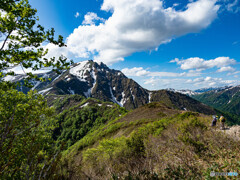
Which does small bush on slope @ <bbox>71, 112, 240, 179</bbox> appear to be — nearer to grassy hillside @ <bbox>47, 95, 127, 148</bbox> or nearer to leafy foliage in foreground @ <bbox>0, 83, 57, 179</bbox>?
leafy foliage in foreground @ <bbox>0, 83, 57, 179</bbox>

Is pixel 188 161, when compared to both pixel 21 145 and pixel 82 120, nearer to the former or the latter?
pixel 21 145

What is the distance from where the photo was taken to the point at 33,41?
7.90 m

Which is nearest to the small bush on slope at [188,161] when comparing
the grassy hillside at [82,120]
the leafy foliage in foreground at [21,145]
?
the leafy foliage in foreground at [21,145]

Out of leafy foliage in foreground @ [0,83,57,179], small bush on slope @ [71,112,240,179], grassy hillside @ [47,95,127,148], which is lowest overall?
grassy hillside @ [47,95,127,148]

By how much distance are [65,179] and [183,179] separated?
5597mm

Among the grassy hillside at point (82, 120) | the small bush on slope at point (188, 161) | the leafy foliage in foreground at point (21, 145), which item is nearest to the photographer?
the leafy foliage in foreground at point (21, 145)

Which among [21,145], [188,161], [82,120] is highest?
[188,161]

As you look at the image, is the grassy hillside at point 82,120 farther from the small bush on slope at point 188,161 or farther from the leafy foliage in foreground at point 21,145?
the small bush on slope at point 188,161

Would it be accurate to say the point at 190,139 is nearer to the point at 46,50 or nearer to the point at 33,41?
the point at 46,50

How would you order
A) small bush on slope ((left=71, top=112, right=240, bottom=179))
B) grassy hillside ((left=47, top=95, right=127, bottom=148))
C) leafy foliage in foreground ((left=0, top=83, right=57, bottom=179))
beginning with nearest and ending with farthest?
leafy foliage in foreground ((left=0, top=83, right=57, bottom=179)), small bush on slope ((left=71, top=112, right=240, bottom=179)), grassy hillside ((left=47, top=95, right=127, bottom=148))

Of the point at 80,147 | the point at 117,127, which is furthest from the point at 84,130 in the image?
the point at 117,127

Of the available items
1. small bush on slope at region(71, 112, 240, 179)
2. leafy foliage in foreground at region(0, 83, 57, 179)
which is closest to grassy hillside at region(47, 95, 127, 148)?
leafy foliage in foreground at region(0, 83, 57, 179)

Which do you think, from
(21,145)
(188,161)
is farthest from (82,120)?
(188,161)

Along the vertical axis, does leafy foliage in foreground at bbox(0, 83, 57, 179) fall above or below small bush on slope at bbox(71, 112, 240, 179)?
above
